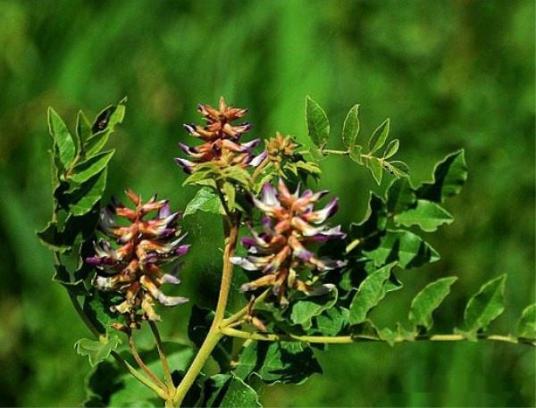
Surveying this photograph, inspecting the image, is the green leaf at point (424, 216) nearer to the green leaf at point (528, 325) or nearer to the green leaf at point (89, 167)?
the green leaf at point (528, 325)

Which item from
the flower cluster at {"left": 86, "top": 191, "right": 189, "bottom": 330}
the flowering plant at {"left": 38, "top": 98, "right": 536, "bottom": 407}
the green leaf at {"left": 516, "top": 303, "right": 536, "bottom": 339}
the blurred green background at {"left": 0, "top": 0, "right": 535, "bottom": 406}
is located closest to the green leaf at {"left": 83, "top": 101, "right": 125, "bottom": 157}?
the flowering plant at {"left": 38, "top": 98, "right": 536, "bottom": 407}

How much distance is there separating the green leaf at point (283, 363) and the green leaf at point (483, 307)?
157 mm

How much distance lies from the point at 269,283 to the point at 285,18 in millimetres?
2043

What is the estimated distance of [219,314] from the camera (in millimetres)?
977

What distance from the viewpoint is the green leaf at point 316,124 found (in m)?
1.02

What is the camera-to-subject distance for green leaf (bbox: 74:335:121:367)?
3.14ft

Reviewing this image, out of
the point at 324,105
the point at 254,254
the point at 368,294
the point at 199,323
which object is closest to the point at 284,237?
the point at 254,254

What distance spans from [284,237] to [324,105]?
180 centimetres

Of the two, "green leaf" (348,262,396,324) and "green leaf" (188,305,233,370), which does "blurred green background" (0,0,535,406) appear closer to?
"green leaf" (188,305,233,370)

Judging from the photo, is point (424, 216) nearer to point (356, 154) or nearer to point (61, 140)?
point (356, 154)

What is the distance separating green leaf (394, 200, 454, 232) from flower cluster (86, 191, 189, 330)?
269 millimetres

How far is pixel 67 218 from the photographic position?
105cm

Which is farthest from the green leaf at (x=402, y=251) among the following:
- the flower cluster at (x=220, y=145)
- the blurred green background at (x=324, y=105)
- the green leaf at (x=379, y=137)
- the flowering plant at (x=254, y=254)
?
the blurred green background at (x=324, y=105)

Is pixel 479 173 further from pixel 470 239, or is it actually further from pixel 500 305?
pixel 500 305
